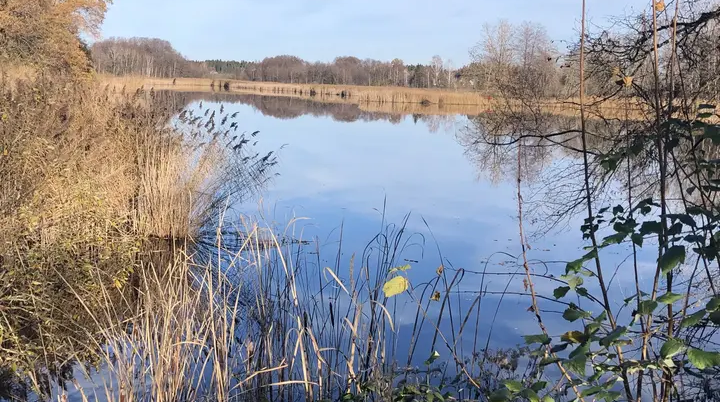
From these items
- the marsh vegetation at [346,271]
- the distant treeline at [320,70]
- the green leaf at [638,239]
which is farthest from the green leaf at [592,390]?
the distant treeline at [320,70]

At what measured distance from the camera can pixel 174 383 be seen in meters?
2.41

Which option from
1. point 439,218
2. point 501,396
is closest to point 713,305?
point 501,396

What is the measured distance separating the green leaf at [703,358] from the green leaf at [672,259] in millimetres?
222

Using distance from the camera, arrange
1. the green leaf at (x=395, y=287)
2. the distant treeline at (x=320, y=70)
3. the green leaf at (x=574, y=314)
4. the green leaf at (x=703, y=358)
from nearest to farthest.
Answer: the green leaf at (x=703, y=358) < the green leaf at (x=574, y=314) < the green leaf at (x=395, y=287) < the distant treeline at (x=320, y=70)

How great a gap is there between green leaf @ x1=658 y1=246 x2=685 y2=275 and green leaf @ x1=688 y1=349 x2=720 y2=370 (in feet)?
0.73

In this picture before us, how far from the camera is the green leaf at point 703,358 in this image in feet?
4.42

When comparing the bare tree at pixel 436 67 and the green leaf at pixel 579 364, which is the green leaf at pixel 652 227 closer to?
the green leaf at pixel 579 364

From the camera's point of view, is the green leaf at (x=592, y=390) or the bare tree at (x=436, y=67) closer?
the green leaf at (x=592, y=390)

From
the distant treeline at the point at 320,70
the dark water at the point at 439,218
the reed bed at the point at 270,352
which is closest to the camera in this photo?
the reed bed at the point at 270,352

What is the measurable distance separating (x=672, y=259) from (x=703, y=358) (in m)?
0.26

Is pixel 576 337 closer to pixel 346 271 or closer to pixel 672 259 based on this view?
pixel 672 259

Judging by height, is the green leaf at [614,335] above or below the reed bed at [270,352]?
above

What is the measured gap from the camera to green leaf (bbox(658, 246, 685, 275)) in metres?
1.53

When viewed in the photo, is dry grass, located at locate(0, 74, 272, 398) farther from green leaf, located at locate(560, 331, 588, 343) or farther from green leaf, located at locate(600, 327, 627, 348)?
green leaf, located at locate(600, 327, 627, 348)
